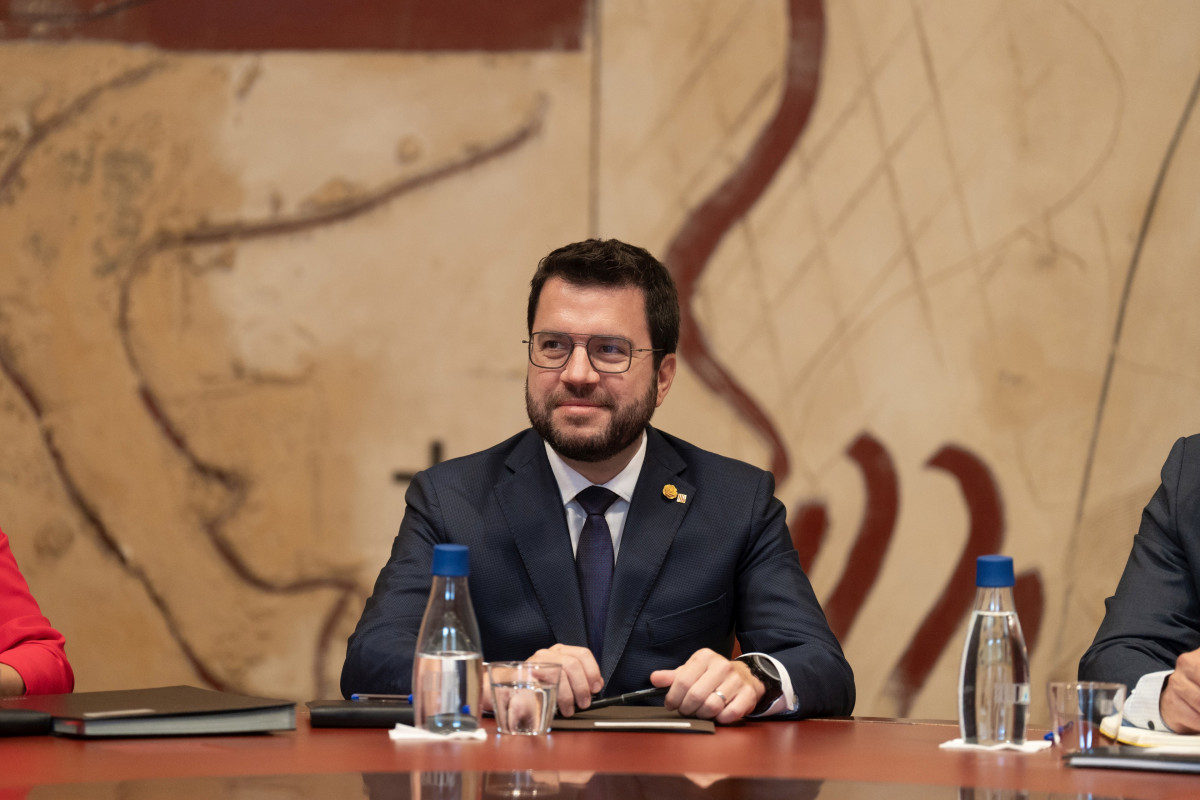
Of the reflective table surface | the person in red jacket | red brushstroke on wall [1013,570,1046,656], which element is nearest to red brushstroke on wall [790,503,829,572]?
red brushstroke on wall [1013,570,1046,656]

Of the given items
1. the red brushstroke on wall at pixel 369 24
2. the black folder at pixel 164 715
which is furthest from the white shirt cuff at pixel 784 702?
the red brushstroke on wall at pixel 369 24

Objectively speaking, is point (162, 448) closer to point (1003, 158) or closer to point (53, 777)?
point (53, 777)

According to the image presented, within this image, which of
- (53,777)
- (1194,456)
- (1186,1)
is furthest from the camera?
(1186,1)

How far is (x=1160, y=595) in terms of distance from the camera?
1883 millimetres

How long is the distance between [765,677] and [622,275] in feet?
2.66

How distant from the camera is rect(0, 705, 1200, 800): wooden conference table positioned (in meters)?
1.09

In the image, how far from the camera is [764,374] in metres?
2.99

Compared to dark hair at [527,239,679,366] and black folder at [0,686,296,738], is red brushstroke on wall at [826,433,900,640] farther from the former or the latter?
black folder at [0,686,296,738]

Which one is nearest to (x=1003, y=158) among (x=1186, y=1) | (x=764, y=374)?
(x=1186, y=1)

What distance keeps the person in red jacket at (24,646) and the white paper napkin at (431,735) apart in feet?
2.28

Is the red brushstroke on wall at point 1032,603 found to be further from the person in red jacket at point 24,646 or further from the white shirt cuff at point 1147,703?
the person in red jacket at point 24,646

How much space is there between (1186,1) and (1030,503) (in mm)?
1290

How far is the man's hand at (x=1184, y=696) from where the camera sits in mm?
1450

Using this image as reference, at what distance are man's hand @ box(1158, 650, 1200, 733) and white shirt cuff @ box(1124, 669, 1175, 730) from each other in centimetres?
4
